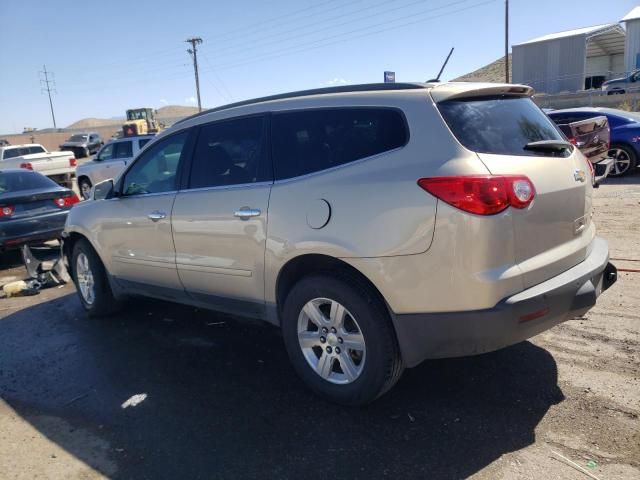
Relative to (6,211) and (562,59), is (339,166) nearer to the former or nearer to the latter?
(6,211)

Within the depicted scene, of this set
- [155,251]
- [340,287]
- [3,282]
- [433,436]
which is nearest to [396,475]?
[433,436]

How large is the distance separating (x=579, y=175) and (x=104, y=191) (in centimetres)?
419

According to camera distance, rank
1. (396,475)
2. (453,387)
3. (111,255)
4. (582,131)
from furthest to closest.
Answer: (582,131)
(111,255)
(453,387)
(396,475)

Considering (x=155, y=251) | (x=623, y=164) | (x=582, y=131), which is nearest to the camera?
(x=155, y=251)

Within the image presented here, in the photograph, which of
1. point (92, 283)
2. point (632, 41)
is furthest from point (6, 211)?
point (632, 41)

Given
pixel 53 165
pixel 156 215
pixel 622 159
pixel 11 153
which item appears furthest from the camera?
pixel 11 153

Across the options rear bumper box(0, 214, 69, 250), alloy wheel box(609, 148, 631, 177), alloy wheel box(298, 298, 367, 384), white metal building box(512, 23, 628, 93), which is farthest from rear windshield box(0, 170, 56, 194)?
white metal building box(512, 23, 628, 93)

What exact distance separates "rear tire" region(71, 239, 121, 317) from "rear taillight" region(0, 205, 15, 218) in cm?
335

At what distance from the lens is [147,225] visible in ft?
15.1

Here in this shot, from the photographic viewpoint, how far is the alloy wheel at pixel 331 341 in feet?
10.7

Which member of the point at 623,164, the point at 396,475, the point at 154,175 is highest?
→ the point at 154,175

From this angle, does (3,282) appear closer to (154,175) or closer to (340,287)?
(154,175)

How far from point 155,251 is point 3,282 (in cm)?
446

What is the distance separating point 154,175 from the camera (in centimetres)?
473
